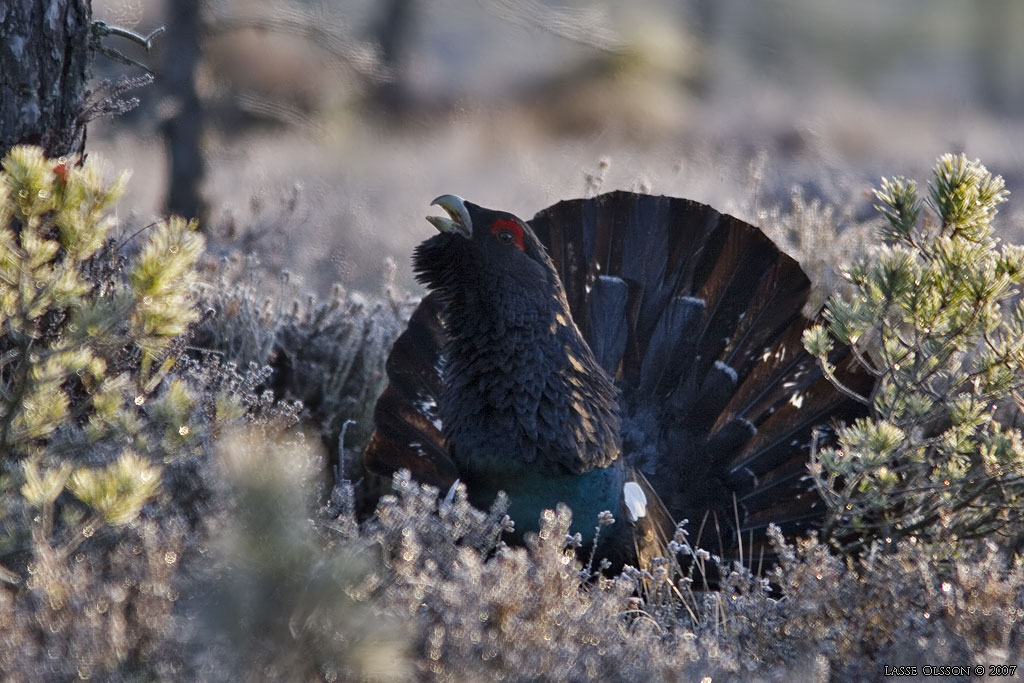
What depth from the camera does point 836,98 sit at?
43.0ft

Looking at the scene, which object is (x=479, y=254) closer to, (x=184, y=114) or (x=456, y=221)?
(x=456, y=221)

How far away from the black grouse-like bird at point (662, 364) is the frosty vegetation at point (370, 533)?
0.33m

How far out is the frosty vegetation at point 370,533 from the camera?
184 cm

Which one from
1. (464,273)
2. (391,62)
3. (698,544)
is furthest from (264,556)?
(391,62)

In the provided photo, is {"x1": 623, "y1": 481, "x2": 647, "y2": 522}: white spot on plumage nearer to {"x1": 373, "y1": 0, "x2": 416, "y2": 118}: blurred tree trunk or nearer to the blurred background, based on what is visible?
the blurred background

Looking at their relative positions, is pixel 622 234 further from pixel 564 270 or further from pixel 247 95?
pixel 247 95

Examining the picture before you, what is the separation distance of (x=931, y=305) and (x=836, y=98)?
10808 millimetres

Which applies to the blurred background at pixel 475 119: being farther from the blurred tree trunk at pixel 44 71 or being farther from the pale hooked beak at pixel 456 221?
the blurred tree trunk at pixel 44 71

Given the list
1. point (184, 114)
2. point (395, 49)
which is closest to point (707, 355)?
point (184, 114)

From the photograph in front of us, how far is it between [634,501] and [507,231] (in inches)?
37.7

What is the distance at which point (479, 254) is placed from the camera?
3.46 meters

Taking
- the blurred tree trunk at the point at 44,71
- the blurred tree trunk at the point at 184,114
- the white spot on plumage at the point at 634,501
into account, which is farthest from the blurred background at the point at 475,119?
the blurred tree trunk at the point at 44,71

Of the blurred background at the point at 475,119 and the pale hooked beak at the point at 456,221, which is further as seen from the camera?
the blurred background at the point at 475,119

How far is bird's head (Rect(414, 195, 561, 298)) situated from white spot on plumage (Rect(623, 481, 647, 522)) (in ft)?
2.30
